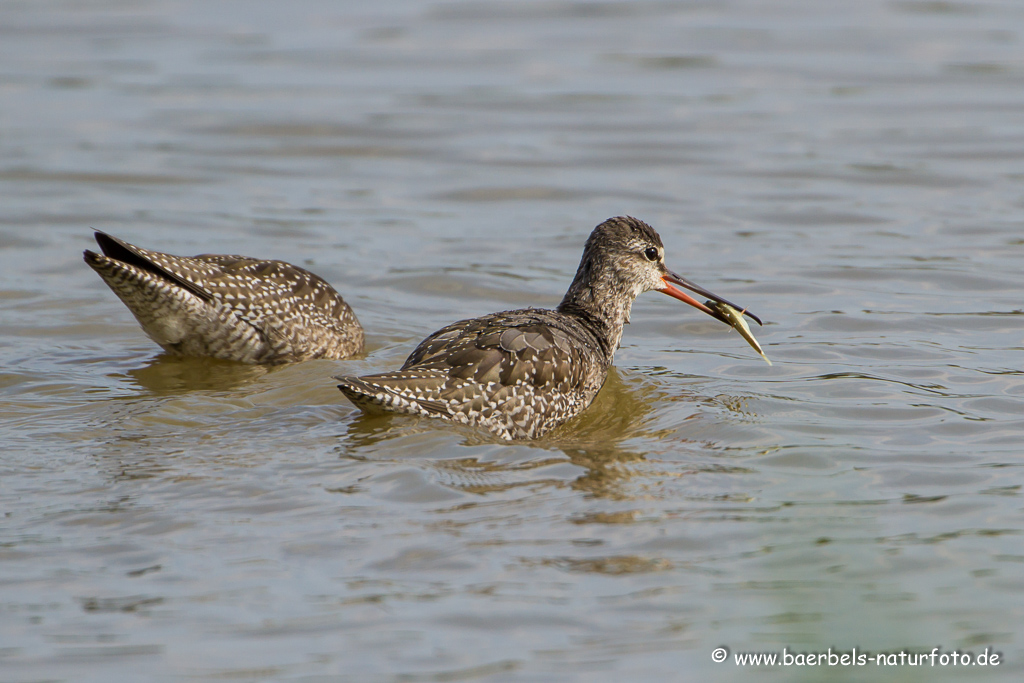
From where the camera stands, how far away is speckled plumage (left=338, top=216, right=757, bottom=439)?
23.3 feet

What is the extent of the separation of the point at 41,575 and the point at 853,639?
3.24 meters

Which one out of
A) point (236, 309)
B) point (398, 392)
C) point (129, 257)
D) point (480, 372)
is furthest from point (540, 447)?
point (129, 257)

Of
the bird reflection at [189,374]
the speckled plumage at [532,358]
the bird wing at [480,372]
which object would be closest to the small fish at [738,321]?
the speckled plumage at [532,358]

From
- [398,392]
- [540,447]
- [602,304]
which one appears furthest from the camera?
[602,304]

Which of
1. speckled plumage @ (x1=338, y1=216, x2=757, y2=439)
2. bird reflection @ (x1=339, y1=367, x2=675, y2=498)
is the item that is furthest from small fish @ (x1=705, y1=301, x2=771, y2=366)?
bird reflection @ (x1=339, y1=367, x2=675, y2=498)

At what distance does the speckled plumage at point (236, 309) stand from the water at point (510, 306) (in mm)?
231

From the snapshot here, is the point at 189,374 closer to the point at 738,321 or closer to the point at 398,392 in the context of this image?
the point at 398,392

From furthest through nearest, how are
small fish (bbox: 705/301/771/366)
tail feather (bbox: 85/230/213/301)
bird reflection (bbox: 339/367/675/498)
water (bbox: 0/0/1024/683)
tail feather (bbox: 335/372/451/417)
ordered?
1. small fish (bbox: 705/301/771/366)
2. tail feather (bbox: 85/230/213/301)
3. tail feather (bbox: 335/372/451/417)
4. bird reflection (bbox: 339/367/675/498)
5. water (bbox: 0/0/1024/683)

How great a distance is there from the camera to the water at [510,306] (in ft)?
16.4

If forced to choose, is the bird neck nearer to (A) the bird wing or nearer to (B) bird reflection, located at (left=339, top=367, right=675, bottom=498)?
(B) bird reflection, located at (left=339, top=367, right=675, bottom=498)

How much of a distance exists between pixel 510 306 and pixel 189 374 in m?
2.73

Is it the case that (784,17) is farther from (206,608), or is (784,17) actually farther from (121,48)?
(206,608)

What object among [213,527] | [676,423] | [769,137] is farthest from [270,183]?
[213,527]

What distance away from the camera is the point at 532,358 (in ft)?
24.6
